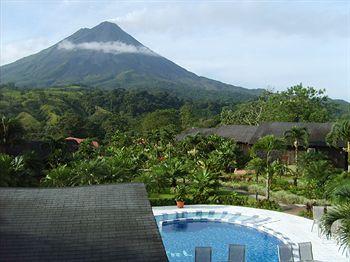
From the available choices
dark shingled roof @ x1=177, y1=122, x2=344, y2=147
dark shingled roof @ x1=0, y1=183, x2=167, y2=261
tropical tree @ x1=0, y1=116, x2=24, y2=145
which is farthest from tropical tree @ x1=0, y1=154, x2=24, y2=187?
dark shingled roof @ x1=177, y1=122, x2=344, y2=147

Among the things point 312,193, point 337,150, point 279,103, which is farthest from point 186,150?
point 279,103

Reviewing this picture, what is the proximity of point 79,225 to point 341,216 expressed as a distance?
7062mm

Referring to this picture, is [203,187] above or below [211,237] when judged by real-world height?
above

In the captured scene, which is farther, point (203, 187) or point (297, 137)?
point (297, 137)

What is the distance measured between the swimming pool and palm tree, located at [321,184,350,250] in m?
4.56

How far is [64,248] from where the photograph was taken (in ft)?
31.2

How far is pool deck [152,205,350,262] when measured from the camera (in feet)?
52.6

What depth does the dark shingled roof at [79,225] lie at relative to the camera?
9359mm

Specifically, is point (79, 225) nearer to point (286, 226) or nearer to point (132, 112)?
point (286, 226)

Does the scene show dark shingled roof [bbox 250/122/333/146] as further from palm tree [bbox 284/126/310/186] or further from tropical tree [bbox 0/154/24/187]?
tropical tree [bbox 0/154/24/187]

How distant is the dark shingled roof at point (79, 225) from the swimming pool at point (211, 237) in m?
5.62

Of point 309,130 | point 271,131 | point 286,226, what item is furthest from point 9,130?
point 309,130

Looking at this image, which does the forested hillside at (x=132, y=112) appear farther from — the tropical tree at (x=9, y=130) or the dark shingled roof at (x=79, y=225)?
the dark shingled roof at (x=79, y=225)

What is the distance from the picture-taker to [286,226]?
65.0ft
